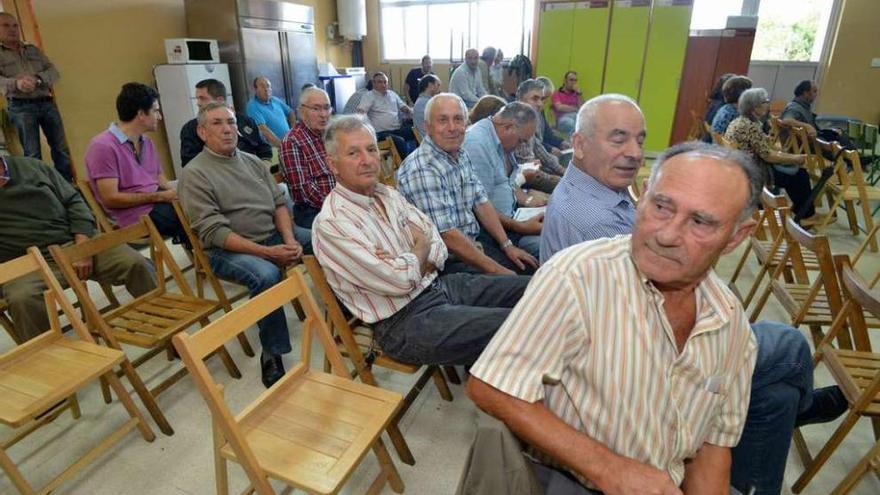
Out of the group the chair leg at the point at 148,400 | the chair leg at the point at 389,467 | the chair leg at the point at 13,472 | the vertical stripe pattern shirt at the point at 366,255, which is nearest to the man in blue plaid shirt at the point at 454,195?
the vertical stripe pattern shirt at the point at 366,255

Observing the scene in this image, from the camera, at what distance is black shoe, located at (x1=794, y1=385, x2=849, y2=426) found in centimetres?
163

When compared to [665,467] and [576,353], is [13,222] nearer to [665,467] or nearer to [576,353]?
[576,353]

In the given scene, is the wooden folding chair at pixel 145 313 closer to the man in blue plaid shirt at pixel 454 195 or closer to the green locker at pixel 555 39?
the man in blue plaid shirt at pixel 454 195

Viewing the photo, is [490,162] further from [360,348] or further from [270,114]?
[270,114]

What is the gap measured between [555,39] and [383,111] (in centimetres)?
314

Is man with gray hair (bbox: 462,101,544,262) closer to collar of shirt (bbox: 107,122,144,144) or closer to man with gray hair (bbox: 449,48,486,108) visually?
collar of shirt (bbox: 107,122,144,144)

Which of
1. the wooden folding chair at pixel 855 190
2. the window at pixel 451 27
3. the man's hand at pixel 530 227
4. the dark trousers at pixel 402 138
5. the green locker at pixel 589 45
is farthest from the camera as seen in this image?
the window at pixel 451 27

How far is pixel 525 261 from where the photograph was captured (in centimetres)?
233

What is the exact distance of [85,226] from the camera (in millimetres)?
2301

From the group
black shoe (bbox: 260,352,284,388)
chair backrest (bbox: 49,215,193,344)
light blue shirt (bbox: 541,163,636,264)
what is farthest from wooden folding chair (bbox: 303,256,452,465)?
chair backrest (bbox: 49,215,193,344)

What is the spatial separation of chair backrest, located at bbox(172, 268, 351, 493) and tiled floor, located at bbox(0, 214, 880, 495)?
1.75 ft

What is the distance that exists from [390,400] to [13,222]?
1.99 metres

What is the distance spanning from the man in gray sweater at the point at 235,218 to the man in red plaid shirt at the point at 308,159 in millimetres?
311

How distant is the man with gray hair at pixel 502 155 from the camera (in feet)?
8.44
